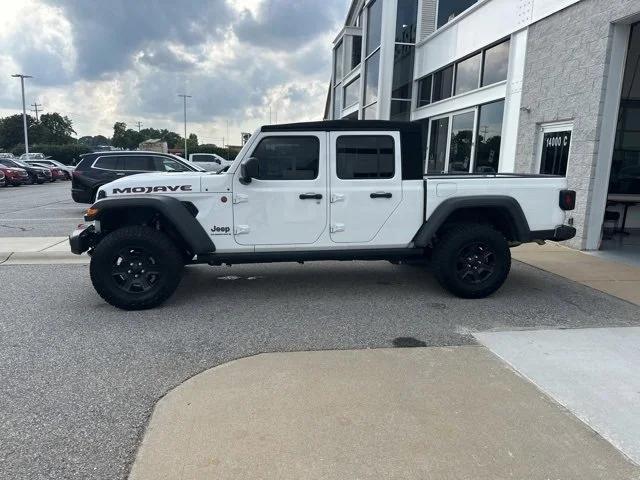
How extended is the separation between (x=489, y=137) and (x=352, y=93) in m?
16.0

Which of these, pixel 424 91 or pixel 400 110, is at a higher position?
pixel 424 91

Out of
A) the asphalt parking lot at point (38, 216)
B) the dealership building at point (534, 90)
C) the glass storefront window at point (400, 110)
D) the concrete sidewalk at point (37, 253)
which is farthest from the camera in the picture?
the glass storefront window at point (400, 110)

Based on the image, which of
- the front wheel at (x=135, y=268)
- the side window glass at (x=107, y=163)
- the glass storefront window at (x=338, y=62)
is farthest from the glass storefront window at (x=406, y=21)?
the front wheel at (x=135, y=268)

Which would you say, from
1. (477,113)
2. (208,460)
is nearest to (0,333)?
(208,460)

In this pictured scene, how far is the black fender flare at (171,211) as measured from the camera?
4816 mm

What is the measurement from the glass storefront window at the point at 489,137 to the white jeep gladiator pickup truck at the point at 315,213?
Result: 585cm

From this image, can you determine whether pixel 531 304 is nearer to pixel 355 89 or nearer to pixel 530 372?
pixel 530 372

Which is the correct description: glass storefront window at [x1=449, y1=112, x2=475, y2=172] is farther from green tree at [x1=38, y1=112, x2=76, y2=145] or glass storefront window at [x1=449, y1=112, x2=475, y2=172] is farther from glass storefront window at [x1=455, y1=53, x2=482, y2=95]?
green tree at [x1=38, y1=112, x2=76, y2=145]

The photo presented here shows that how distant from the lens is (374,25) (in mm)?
20078

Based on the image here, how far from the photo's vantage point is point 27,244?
8359 mm

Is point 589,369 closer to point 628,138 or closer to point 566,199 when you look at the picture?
point 566,199

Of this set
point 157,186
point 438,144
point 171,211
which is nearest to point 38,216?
point 157,186

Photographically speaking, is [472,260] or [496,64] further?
[496,64]

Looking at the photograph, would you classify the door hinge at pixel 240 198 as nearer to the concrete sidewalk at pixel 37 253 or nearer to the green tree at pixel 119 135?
the concrete sidewalk at pixel 37 253
